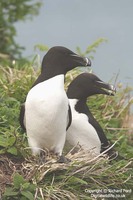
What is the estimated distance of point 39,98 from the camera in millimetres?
5781

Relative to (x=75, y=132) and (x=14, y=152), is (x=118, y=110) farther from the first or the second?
(x=14, y=152)

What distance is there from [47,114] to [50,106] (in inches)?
2.7

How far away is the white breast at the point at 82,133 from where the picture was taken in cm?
647

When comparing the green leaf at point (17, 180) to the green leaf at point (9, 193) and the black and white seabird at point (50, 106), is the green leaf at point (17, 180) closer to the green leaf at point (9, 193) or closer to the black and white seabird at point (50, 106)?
the green leaf at point (9, 193)

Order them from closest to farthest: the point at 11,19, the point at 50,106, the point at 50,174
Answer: the point at 50,106 < the point at 50,174 < the point at 11,19

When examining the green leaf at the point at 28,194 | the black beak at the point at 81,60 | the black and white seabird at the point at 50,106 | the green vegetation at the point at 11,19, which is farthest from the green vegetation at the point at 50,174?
the green vegetation at the point at 11,19

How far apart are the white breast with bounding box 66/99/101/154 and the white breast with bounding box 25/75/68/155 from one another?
0.44 m

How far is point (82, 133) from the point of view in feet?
21.3

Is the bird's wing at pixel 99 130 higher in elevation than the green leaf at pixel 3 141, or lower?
lower

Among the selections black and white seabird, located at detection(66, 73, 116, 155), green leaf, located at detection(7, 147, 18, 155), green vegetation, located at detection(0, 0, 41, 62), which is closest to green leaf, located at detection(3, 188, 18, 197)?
green leaf, located at detection(7, 147, 18, 155)

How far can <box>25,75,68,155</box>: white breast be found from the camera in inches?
228

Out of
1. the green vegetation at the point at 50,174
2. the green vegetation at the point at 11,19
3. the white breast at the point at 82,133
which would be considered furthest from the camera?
the green vegetation at the point at 11,19

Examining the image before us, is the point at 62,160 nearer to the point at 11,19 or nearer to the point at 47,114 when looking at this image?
the point at 47,114

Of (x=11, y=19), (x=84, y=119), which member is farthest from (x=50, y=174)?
(x=11, y=19)
